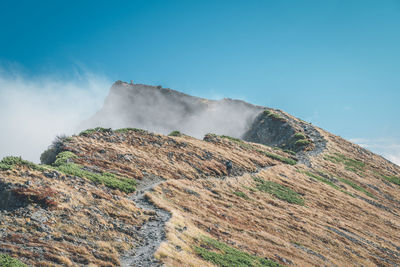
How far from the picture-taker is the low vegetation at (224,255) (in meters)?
16.0

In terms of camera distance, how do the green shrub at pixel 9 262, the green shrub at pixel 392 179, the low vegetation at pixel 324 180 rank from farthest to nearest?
the green shrub at pixel 392 179 → the low vegetation at pixel 324 180 → the green shrub at pixel 9 262

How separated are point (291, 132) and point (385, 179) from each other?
86.4ft

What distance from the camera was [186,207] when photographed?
2355cm

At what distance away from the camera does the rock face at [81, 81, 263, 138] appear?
108 meters

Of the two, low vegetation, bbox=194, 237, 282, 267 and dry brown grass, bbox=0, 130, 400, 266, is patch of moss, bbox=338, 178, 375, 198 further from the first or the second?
low vegetation, bbox=194, 237, 282, 267

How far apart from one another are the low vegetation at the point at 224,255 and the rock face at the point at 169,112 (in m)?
84.4

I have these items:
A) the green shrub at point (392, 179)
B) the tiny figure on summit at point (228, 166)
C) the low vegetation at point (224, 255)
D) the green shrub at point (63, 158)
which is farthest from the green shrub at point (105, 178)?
the green shrub at point (392, 179)

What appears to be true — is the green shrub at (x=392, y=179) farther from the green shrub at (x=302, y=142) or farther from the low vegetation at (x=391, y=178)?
the green shrub at (x=302, y=142)

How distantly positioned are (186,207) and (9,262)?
14.5m

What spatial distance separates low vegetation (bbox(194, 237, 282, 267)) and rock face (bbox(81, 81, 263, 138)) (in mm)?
84385

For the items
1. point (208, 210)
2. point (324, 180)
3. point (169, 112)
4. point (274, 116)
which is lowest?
point (208, 210)

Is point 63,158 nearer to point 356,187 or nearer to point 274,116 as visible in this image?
point 356,187

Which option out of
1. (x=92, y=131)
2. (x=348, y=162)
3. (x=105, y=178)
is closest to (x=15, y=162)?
(x=105, y=178)

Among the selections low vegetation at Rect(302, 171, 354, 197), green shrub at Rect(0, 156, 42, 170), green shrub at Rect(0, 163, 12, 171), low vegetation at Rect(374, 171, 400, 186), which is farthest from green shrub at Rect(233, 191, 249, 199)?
low vegetation at Rect(374, 171, 400, 186)
